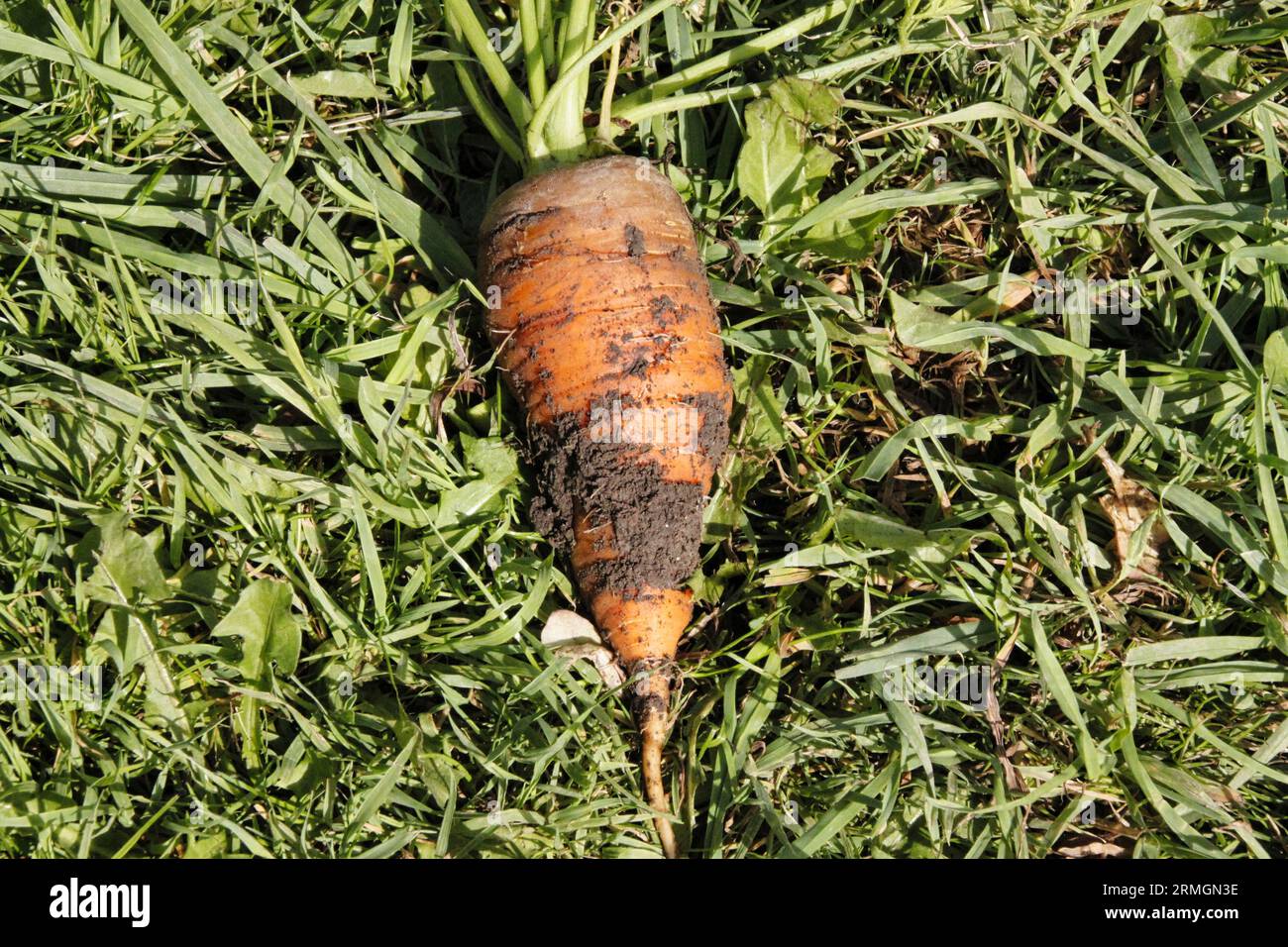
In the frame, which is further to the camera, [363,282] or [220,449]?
[363,282]

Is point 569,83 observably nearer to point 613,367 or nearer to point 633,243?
point 633,243

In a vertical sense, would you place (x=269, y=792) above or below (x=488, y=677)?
below

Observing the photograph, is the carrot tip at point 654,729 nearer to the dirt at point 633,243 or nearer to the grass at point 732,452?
the grass at point 732,452

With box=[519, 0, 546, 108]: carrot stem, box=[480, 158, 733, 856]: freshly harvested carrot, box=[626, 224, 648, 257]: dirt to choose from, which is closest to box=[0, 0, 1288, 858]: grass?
box=[519, 0, 546, 108]: carrot stem

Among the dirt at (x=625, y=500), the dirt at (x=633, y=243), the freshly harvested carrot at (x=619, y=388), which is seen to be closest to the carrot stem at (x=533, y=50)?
the freshly harvested carrot at (x=619, y=388)

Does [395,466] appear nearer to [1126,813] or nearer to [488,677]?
[488,677]

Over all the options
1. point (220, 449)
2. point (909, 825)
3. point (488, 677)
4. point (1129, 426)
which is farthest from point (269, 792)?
point (1129, 426)

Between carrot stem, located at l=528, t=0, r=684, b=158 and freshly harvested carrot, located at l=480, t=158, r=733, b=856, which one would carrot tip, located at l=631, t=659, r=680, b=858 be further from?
carrot stem, located at l=528, t=0, r=684, b=158
